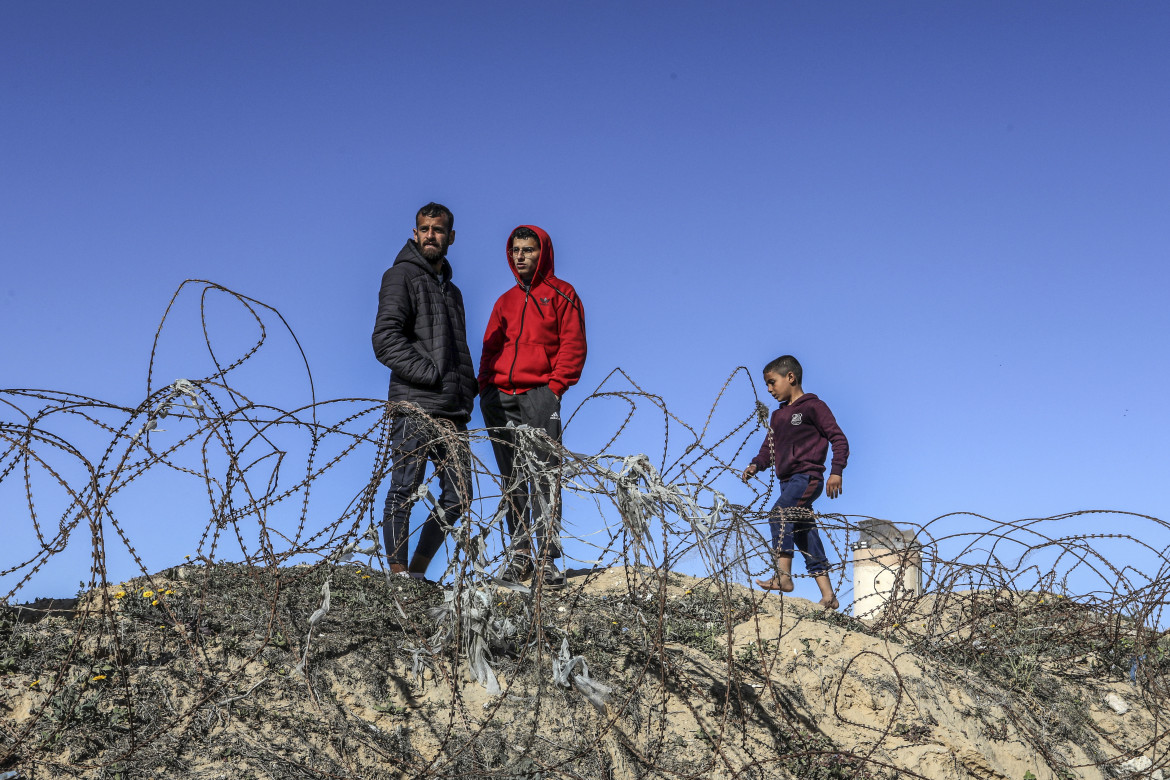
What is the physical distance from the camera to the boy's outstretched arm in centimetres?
658

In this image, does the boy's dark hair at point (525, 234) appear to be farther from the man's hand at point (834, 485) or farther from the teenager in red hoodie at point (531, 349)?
the man's hand at point (834, 485)

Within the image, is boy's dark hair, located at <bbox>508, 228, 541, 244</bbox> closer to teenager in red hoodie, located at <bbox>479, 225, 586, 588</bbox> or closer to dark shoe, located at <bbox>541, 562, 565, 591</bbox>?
teenager in red hoodie, located at <bbox>479, 225, 586, 588</bbox>

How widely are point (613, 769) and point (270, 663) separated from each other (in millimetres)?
1647

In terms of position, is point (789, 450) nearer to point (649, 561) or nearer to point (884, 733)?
point (884, 733)

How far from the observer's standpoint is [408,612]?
5.03 m

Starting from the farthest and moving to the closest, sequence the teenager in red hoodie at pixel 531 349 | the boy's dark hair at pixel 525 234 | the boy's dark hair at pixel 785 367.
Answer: the boy's dark hair at pixel 785 367 < the boy's dark hair at pixel 525 234 < the teenager in red hoodie at pixel 531 349

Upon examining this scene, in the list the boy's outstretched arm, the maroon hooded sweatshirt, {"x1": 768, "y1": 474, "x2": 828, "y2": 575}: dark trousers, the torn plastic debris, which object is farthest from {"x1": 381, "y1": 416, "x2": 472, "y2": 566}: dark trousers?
the boy's outstretched arm

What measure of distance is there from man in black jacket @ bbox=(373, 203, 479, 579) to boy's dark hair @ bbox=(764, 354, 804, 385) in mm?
2375

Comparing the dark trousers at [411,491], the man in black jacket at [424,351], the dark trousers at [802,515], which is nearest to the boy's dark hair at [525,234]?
the man in black jacket at [424,351]

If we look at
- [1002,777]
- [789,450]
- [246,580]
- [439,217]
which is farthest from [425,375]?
[1002,777]

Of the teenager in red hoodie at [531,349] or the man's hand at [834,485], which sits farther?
the man's hand at [834,485]

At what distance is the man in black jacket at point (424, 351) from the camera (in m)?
5.36

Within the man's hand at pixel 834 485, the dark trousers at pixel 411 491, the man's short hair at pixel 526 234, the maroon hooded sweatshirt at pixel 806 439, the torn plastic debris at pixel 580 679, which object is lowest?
the torn plastic debris at pixel 580 679

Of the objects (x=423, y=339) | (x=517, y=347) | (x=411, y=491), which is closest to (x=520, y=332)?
(x=517, y=347)
